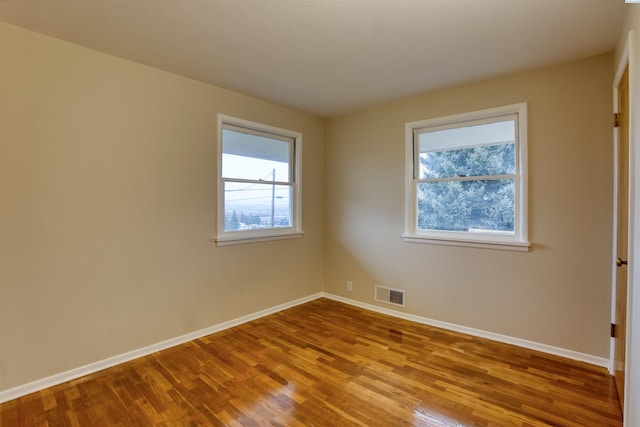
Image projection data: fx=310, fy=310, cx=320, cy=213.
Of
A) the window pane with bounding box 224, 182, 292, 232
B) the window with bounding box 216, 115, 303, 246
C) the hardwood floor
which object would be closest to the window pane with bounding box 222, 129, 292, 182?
the window with bounding box 216, 115, 303, 246

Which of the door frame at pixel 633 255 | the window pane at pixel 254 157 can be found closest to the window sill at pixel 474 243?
the door frame at pixel 633 255

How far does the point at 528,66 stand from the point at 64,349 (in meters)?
4.28

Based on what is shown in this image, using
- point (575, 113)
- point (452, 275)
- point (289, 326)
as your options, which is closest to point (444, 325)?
point (452, 275)

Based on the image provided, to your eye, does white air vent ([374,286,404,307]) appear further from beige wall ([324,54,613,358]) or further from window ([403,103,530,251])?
window ([403,103,530,251])

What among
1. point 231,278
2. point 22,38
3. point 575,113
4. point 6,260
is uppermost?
point 22,38

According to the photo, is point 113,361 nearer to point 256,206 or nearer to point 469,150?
point 256,206

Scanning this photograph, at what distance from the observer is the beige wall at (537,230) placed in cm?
244

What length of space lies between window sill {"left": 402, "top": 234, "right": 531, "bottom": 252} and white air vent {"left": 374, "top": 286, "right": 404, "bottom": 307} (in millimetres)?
622

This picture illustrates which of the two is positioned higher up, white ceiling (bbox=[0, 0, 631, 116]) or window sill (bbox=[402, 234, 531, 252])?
white ceiling (bbox=[0, 0, 631, 116])

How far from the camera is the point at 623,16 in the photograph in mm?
1917

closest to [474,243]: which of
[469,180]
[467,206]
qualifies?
[467,206]

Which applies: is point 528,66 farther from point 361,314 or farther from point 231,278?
point 231,278

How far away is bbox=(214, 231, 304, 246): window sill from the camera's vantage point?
125 inches

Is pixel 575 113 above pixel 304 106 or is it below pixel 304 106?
below
